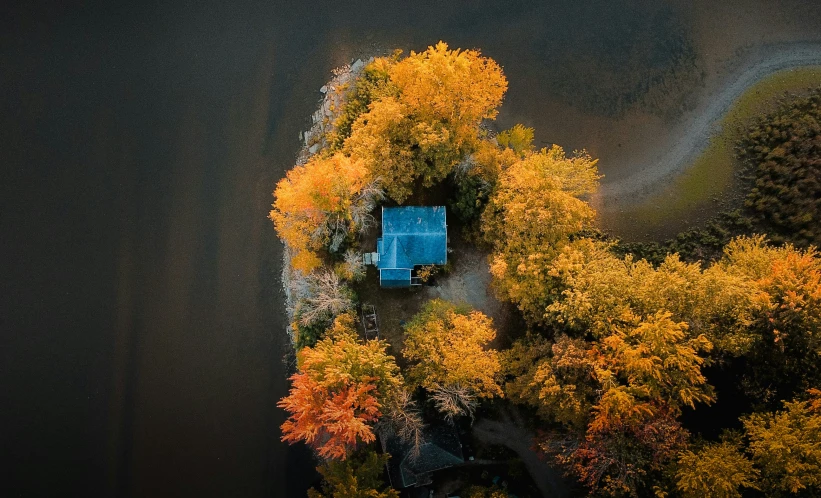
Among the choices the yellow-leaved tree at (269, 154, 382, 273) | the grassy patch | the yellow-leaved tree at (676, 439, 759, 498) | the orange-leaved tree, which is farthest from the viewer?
the grassy patch

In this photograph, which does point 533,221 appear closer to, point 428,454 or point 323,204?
point 323,204

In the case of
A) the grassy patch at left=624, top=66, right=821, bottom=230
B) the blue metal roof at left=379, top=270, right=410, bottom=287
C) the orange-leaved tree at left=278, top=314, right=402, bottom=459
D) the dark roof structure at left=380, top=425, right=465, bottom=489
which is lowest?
the dark roof structure at left=380, top=425, right=465, bottom=489

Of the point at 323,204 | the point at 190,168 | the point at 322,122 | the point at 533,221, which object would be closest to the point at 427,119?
the point at 323,204

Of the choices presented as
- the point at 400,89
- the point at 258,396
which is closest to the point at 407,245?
the point at 400,89

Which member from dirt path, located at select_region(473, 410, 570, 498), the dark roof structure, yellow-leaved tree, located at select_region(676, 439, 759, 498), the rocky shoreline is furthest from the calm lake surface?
yellow-leaved tree, located at select_region(676, 439, 759, 498)

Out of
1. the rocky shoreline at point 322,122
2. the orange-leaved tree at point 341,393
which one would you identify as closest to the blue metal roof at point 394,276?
the orange-leaved tree at point 341,393

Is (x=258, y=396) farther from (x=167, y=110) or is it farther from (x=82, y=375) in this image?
(x=167, y=110)

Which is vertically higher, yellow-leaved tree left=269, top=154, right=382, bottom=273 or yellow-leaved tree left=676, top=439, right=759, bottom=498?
yellow-leaved tree left=269, top=154, right=382, bottom=273

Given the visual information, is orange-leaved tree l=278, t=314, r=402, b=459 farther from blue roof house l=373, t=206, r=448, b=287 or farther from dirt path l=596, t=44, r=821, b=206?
dirt path l=596, t=44, r=821, b=206
